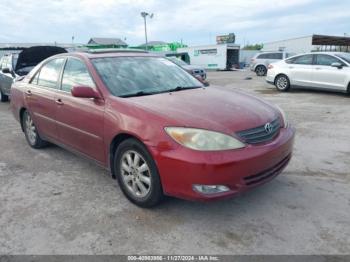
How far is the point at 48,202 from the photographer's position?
3684 millimetres

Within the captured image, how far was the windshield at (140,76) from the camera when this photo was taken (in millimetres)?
3805

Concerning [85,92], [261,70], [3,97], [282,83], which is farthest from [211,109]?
[261,70]

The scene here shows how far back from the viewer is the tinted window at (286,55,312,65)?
11.8 m

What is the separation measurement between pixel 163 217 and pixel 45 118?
256cm

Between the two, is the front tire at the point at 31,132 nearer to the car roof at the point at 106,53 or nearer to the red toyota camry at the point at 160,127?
the red toyota camry at the point at 160,127

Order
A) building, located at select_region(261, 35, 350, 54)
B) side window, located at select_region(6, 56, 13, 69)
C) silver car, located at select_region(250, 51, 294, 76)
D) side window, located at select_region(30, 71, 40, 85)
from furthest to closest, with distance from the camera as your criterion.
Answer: building, located at select_region(261, 35, 350, 54) → silver car, located at select_region(250, 51, 294, 76) → side window, located at select_region(6, 56, 13, 69) → side window, located at select_region(30, 71, 40, 85)

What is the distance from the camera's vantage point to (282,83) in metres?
12.7

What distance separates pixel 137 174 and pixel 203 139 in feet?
2.78

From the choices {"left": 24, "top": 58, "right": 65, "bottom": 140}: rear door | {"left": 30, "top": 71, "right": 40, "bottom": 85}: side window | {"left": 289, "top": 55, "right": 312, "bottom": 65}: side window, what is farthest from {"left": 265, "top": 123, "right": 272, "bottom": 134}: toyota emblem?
{"left": 289, "top": 55, "right": 312, "bottom": 65}: side window

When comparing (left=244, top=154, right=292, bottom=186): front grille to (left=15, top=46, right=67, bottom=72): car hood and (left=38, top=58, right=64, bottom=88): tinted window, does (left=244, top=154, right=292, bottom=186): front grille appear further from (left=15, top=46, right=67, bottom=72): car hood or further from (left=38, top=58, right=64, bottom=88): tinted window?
(left=15, top=46, right=67, bottom=72): car hood

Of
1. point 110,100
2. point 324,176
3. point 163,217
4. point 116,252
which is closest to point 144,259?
point 116,252

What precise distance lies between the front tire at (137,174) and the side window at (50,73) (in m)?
1.77

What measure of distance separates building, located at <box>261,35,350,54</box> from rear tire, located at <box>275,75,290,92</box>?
97.4 feet

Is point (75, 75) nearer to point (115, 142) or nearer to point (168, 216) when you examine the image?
point (115, 142)
